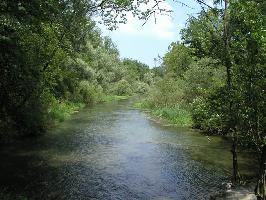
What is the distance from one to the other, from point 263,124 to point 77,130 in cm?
2201

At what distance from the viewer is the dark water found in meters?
17.0

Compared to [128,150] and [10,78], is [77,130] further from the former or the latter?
[10,78]

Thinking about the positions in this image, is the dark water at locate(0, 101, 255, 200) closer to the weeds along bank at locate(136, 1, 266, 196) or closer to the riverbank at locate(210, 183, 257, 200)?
the riverbank at locate(210, 183, 257, 200)

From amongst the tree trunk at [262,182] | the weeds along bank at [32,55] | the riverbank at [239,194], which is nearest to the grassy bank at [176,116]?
the weeds along bank at [32,55]

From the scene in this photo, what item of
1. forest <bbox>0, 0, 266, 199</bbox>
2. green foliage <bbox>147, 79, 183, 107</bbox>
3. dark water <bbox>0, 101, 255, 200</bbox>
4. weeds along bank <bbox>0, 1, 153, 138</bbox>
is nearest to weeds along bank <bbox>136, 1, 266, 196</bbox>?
forest <bbox>0, 0, 266, 199</bbox>

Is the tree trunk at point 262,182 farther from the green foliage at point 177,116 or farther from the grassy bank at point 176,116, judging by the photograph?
the green foliage at point 177,116

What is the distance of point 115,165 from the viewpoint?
2177 centimetres

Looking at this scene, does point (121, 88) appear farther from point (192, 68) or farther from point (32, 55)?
point (32, 55)

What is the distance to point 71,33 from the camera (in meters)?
30.2

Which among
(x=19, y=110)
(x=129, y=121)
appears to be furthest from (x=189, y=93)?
(x=19, y=110)

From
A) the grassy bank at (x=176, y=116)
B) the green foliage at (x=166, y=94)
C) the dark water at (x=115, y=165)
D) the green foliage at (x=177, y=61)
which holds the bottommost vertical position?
the dark water at (x=115, y=165)

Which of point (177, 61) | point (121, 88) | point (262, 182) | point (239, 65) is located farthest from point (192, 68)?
point (121, 88)

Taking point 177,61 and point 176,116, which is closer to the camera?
point 176,116

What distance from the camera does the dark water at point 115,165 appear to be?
17.0 meters
